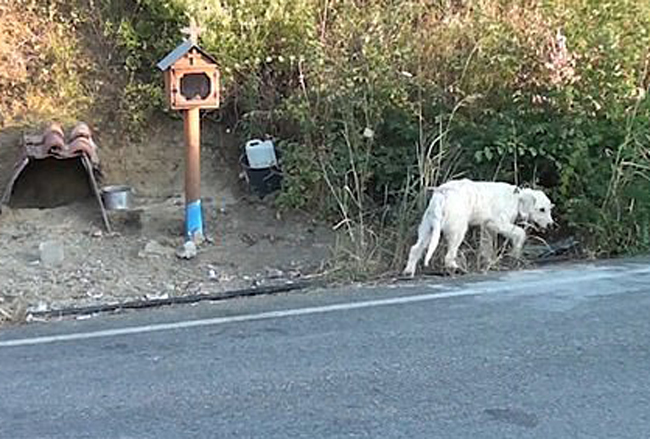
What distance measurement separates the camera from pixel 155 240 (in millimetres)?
7840

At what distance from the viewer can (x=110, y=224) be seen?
815cm

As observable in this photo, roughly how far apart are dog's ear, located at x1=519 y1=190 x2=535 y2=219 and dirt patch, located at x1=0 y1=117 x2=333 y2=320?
1.67 metres

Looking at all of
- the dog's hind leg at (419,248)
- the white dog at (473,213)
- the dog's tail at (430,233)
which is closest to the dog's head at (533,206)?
the white dog at (473,213)

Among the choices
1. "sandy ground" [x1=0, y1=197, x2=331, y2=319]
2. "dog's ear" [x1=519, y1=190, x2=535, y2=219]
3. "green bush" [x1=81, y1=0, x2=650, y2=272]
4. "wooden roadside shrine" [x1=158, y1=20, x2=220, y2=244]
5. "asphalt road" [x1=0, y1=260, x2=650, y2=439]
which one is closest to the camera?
"asphalt road" [x1=0, y1=260, x2=650, y2=439]

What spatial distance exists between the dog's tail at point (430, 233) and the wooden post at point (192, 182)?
2.01m

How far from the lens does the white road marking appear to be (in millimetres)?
5301

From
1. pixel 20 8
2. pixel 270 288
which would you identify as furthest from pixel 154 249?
pixel 20 8

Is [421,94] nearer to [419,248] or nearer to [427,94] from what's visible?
[427,94]

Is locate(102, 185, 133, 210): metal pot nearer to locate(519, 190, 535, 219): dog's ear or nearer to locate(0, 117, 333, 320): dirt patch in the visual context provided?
locate(0, 117, 333, 320): dirt patch

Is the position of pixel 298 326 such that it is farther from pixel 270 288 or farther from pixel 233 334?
pixel 270 288

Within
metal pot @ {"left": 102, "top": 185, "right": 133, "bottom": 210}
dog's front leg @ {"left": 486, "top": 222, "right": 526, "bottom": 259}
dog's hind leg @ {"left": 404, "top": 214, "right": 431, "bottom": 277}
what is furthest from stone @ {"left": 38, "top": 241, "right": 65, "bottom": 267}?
dog's front leg @ {"left": 486, "top": 222, "right": 526, "bottom": 259}

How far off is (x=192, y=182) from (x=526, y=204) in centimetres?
288

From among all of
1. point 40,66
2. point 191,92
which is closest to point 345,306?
point 191,92

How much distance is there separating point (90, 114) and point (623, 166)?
18.0 feet
